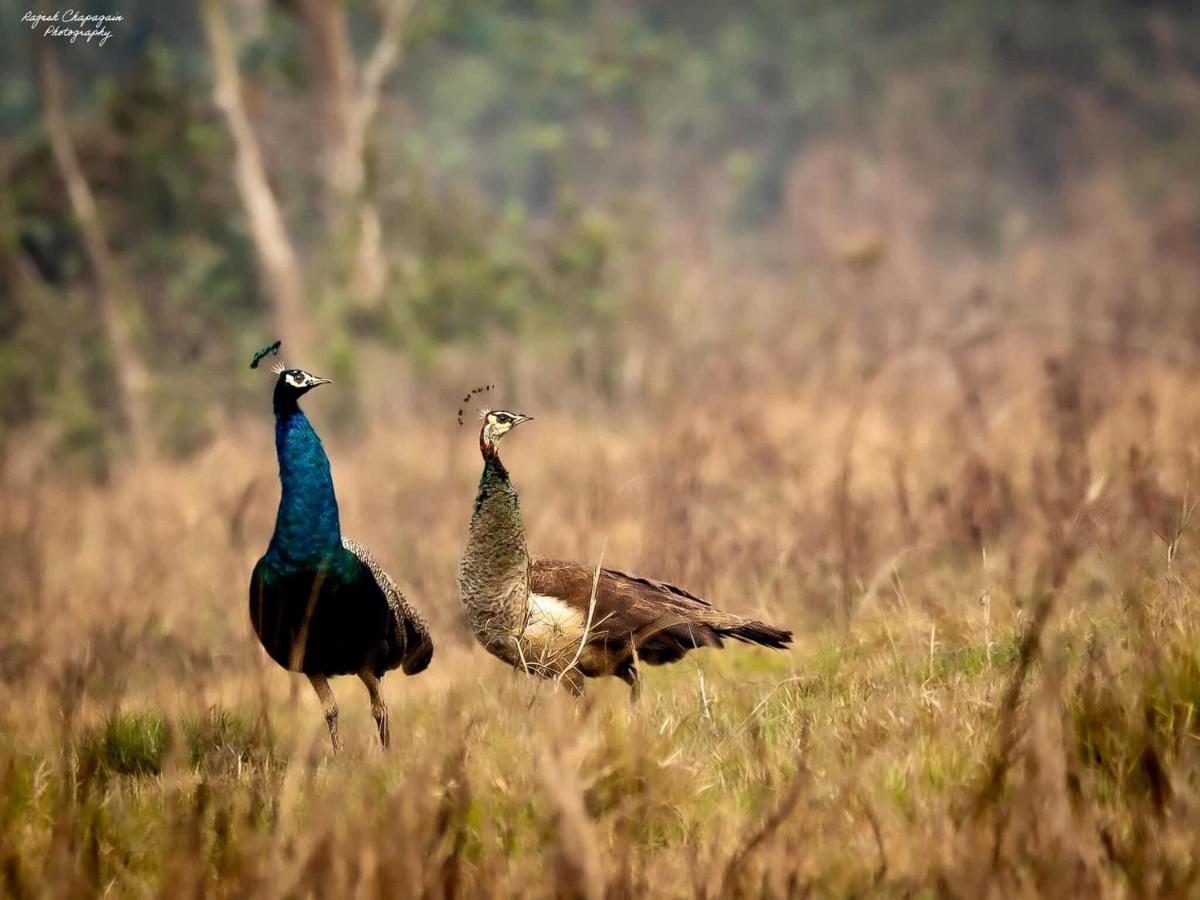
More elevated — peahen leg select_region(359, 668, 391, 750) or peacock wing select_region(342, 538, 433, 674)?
peacock wing select_region(342, 538, 433, 674)

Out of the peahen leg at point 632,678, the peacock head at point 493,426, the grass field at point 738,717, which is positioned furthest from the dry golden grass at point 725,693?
the peacock head at point 493,426

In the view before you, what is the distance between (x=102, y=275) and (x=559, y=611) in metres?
10.9

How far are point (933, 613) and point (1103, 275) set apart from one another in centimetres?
1058

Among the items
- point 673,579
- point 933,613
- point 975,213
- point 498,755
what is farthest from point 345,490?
point 975,213

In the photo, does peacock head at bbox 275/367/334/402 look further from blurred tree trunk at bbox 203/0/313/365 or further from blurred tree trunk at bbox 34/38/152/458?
blurred tree trunk at bbox 34/38/152/458

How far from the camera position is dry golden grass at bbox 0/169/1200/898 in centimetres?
309

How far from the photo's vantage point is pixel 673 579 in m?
6.22

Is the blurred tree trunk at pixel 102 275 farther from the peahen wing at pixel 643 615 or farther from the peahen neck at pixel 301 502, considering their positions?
the peahen wing at pixel 643 615

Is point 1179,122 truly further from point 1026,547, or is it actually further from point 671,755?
point 671,755

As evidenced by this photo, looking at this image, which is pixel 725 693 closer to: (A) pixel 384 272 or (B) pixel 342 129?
(A) pixel 384 272

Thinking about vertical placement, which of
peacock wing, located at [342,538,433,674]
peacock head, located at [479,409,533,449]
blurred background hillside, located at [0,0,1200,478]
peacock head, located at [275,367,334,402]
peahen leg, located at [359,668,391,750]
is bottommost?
peahen leg, located at [359,668,391,750]

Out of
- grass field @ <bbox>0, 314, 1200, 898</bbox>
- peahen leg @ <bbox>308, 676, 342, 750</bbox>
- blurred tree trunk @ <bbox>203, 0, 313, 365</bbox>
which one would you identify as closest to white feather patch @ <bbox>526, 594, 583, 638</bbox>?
grass field @ <bbox>0, 314, 1200, 898</bbox>

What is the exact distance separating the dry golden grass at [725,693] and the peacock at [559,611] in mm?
185

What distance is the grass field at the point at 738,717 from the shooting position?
305 cm
